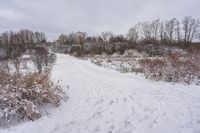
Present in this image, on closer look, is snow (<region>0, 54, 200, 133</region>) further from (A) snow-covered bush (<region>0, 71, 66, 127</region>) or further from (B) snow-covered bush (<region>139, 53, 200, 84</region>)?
(B) snow-covered bush (<region>139, 53, 200, 84</region>)

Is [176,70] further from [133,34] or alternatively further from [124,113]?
[133,34]

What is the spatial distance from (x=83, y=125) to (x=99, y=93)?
9.03ft

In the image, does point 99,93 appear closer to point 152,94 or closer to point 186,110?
point 152,94

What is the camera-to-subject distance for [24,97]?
17.8 feet

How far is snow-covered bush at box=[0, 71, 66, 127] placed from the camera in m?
4.92

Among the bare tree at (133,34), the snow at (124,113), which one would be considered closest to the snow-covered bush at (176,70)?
the snow at (124,113)

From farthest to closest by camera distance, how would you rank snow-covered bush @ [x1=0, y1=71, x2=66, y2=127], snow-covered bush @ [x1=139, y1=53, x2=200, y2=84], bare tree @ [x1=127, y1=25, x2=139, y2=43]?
bare tree @ [x1=127, y1=25, x2=139, y2=43], snow-covered bush @ [x1=139, y1=53, x2=200, y2=84], snow-covered bush @ [x1=0, y1=71, x2=66, y2=127]

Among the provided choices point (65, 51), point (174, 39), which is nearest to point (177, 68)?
point (174, 39)

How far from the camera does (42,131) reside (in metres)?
4.40

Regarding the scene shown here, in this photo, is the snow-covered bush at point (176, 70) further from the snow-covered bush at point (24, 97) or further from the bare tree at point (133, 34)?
the bare tree at point (133, 34)

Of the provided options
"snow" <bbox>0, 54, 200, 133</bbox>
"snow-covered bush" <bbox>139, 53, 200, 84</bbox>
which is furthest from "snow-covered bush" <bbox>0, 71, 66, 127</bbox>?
"snow-covered bush" <bbox>139, 53, 200, 84</bbox>

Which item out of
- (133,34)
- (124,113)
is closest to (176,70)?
(124,113)

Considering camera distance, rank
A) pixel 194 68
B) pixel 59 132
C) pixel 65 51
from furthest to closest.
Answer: pixel 65 51 < pixel 194 68 < pixel 59 132

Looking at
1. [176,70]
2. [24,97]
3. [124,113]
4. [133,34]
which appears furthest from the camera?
[133,34]
